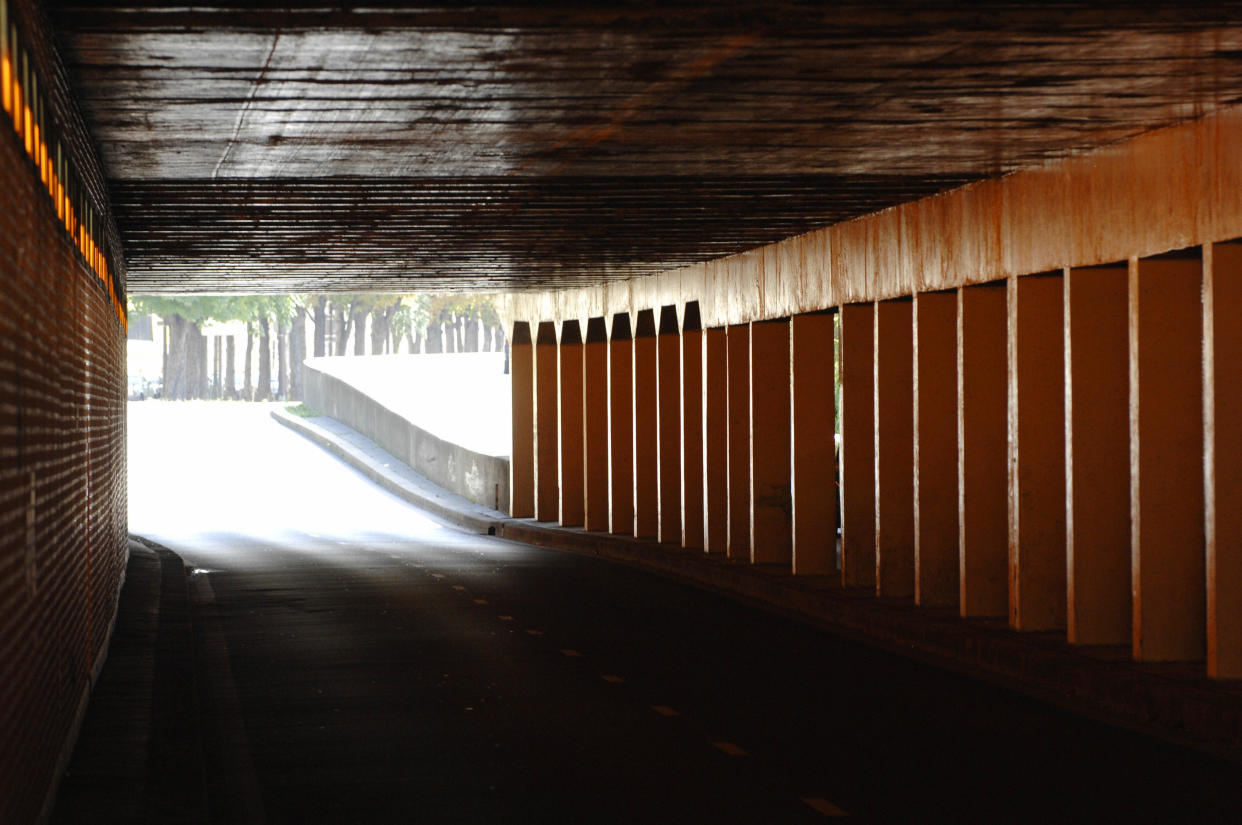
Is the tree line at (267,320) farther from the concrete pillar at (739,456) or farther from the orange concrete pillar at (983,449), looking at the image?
the orange concrete pillar at (983,449)

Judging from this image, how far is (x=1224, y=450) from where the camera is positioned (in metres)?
11.7

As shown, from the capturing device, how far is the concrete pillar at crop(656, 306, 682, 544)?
2638 centimetres

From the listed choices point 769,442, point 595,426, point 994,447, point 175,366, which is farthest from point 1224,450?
point 175,366

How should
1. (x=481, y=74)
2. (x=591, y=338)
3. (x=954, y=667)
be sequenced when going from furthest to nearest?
(x=591, y=338)
(x=954, y=667)
(x=481, y=74)

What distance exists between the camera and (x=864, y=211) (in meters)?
18.1

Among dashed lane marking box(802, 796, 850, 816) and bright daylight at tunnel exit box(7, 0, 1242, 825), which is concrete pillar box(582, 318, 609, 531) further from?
dashed lane marking box(802, 796, 850, 816)

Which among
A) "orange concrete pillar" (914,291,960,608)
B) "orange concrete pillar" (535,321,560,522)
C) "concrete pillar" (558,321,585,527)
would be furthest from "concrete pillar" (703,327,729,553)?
"orange concrete pillar" (535,321,560,522)

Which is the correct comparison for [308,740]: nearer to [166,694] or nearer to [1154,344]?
[166,694]

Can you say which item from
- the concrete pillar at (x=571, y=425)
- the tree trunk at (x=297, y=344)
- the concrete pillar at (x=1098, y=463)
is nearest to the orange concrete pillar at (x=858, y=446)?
the concrete pillar at (x=1098, y=463)

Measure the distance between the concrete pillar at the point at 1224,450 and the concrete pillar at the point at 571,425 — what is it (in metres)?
20.4

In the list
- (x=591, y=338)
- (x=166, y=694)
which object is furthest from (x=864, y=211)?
(x=591, y=338)

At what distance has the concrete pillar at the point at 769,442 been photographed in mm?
22250

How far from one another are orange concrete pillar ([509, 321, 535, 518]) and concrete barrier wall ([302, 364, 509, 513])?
47.3 inches

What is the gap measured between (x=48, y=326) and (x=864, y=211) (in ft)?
37.5
